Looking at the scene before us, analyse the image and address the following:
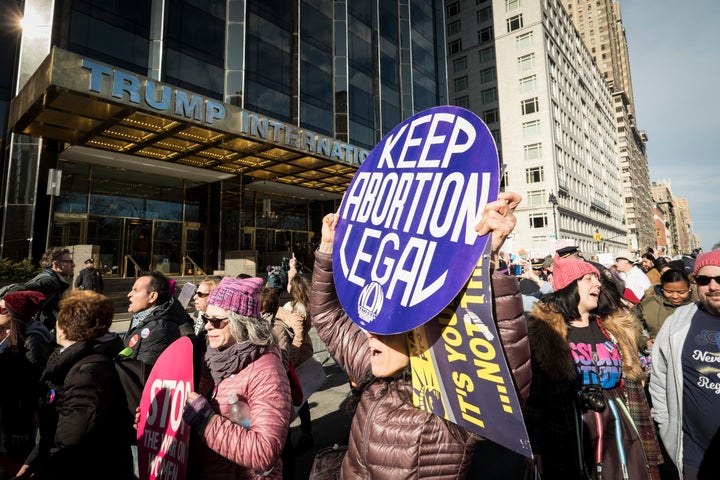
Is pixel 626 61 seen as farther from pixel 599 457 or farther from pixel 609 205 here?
pixel 599 457

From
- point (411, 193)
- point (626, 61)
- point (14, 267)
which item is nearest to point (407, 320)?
point (411, 193)

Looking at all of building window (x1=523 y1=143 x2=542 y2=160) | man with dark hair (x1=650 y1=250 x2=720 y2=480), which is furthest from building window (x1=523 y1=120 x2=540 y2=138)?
man with dark hair (x1=650 y1=250 x2=720 y2=480)

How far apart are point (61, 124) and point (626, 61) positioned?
146m

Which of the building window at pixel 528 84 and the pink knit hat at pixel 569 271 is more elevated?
the building window at pixel 528 84

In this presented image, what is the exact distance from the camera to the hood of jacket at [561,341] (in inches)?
101

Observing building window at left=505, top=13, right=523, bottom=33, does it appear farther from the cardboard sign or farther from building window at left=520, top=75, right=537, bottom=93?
the cardboard sign

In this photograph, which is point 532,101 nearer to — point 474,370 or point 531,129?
point 531,129

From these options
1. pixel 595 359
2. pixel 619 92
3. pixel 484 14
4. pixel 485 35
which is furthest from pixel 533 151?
pixel 619 92

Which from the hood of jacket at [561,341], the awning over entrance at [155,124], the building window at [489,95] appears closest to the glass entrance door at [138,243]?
the awning over entrance at [155,124]

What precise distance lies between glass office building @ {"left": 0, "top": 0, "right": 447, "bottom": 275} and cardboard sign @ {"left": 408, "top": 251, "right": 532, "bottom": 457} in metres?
11.3

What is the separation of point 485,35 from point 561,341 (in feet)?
182

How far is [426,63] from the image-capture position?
102 feet

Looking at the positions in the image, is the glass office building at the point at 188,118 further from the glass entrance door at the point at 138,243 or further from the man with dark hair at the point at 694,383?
the man with dark hair at the point at 694,383

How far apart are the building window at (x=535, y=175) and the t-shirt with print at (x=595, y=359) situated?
147ft
